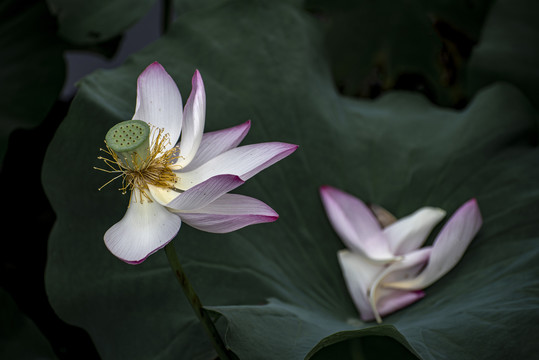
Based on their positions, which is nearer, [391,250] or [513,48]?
[391,250]

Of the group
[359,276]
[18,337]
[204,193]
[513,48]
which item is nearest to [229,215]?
[204,193]

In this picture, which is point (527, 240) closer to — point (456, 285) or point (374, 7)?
point (456, 285)

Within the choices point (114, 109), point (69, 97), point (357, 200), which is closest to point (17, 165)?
point (69, 97)

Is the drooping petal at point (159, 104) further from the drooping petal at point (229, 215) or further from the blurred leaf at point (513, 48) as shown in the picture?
the blurred leaf at point (513, 48)

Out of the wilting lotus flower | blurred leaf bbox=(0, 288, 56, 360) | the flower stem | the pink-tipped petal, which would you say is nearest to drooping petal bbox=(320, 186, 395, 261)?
the wilting lotus flower

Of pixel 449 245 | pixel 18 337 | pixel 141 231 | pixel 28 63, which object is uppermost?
pixel 141 231

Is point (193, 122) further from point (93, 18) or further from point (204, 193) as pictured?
point (93, 18)
